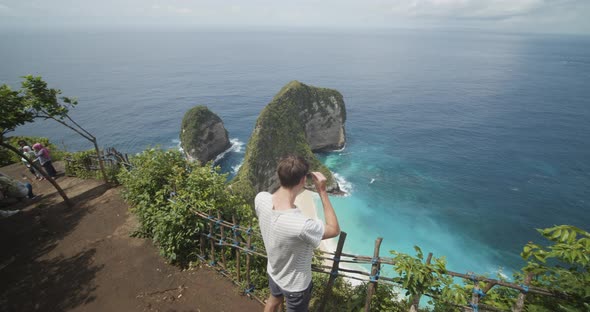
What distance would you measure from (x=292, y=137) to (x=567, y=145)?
58313 mm

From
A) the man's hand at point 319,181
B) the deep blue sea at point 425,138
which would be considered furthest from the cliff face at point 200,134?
the man's hand at point 319,181

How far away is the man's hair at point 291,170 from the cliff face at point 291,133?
33.8 meters

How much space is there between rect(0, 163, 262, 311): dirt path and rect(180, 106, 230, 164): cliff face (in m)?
38.6

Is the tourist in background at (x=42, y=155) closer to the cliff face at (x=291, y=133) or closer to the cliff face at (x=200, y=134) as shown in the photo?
the cliff face at (x=291, y=133)

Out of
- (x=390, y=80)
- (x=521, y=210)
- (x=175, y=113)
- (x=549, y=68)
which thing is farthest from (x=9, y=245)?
(x=549, y=68)

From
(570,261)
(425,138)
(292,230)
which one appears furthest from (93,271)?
(425,138)

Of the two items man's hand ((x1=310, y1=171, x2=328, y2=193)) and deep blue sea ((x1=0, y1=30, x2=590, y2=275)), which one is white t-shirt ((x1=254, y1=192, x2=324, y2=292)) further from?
deep blue sea ((x1=0, y1=30, x2=590, y2=275))

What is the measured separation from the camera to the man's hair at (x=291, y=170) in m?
2.94

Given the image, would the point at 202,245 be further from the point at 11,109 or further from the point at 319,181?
the point at 11,109

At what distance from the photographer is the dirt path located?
624 centimetres

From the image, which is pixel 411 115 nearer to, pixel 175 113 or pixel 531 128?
pixel 531 128

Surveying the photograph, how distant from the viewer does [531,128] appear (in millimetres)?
67875

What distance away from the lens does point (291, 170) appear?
9.62 ft

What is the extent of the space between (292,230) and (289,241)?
7.9 inches
